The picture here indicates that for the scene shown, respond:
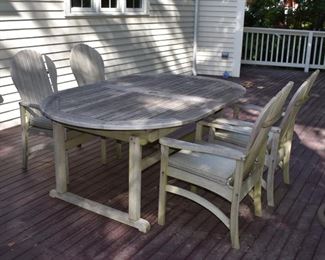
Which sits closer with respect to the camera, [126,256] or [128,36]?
[126,256]

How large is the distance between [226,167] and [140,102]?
811mm

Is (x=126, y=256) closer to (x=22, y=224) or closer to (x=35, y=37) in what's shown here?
(x=22, y=224)

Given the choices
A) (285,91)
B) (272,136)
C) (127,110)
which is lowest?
(272,136)

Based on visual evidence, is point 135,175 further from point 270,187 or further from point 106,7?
point 106,7

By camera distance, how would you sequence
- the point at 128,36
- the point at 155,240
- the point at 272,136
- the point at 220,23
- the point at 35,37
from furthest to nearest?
1. the point at 220,23
2. the point at 128,36
3. the point at 35,37
4. the point at 272,136
5. the point at 155,240

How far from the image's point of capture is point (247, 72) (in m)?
9.34

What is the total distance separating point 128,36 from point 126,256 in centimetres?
475

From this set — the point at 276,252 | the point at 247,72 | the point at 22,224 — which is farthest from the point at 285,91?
the point at 247,72

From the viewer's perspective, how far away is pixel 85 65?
4.30 metres

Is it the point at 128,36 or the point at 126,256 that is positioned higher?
the point at 128,36

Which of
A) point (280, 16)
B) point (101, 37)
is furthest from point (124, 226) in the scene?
point (280, 16)

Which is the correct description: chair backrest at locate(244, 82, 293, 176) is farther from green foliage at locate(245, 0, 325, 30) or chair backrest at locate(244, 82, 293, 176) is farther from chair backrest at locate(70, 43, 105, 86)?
green foliage at locate(245, 0, 325, 30)

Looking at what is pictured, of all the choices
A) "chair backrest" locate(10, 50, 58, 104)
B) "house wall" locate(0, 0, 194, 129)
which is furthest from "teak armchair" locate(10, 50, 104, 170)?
"house wall" locate(0, 0, 194, 129)

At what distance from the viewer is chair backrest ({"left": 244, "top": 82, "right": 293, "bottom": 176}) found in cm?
235
